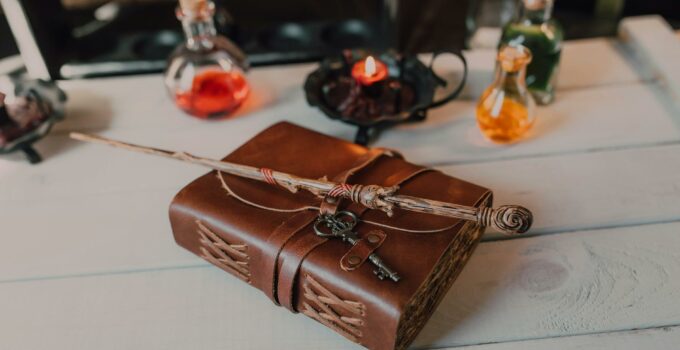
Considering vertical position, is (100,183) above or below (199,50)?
below

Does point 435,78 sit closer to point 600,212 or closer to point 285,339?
point 600,212

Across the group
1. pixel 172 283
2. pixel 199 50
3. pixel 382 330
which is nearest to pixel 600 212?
pixel 382 330

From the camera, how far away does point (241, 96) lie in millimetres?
957

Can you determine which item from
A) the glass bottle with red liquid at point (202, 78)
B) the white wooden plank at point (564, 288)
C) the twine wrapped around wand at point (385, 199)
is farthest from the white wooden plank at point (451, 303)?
the glass bottle with red liquid at point (202, 78)

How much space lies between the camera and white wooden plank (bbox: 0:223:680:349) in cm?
62

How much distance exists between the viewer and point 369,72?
2.78ft

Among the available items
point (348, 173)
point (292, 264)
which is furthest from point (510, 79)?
point (292, 264)

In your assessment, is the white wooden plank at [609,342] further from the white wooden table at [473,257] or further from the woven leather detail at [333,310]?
the woven leather detail at [333,310]

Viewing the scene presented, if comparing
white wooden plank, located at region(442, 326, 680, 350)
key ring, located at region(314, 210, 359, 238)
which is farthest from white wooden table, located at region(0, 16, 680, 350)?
key ring, located at region(314, 210, 359, 238)

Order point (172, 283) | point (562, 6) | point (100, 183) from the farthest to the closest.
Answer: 1. point (562, 6)
2. point (100, 183)
3. point (172, 283)

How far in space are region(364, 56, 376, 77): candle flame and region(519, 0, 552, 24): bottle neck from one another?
0.24m

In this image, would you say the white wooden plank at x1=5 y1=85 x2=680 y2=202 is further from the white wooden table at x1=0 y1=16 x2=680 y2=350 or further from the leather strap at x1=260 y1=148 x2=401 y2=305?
the leather strap at x1=260 y1=148 x2=401 y2=305

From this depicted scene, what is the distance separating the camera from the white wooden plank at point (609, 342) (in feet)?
1.94

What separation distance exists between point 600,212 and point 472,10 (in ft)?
1.76
